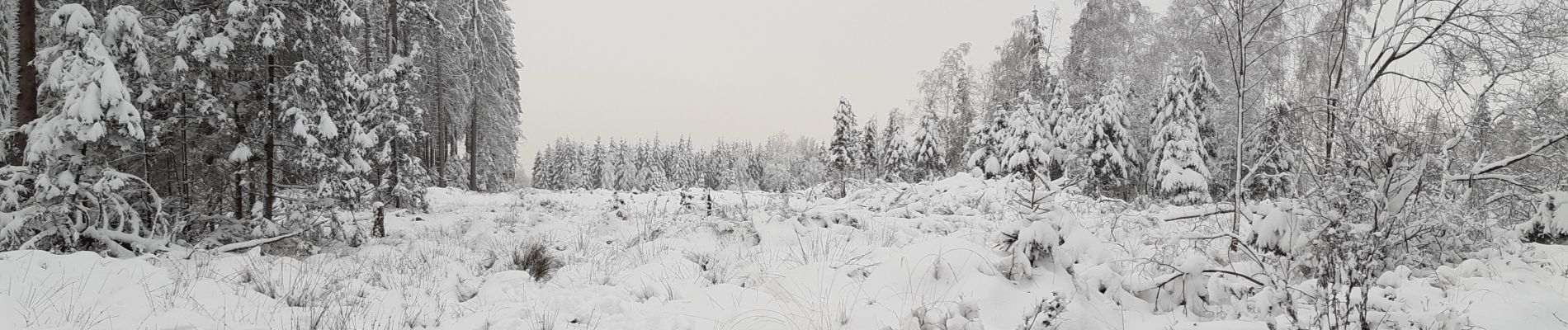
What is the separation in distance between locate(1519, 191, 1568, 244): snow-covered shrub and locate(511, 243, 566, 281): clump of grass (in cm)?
761

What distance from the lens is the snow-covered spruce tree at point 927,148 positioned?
27047 mm

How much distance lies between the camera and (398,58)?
36.9ft

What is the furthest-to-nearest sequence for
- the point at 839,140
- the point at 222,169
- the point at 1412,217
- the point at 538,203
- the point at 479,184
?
the point at 839,140 < the point at 479,184 < the point at 538,203 < the point at 222,169 < the point at 1412,217

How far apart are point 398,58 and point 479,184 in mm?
18109

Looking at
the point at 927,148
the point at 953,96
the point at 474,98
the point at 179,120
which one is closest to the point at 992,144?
the point at 927,148

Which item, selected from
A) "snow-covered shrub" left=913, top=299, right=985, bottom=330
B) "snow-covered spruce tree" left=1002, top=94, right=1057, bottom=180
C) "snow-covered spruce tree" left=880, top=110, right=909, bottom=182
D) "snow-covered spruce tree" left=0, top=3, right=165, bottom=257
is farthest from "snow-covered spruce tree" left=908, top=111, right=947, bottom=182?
"snow-covered spruce tree" left=0, top=3, right=165, bottom=257

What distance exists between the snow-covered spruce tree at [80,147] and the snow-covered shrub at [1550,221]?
40.3ft

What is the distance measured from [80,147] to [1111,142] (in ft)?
70.6

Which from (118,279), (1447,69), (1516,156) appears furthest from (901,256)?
(1447,69)

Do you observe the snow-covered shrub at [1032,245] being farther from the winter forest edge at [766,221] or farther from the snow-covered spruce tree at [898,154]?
the snow-covered spruce tree at [898,154]

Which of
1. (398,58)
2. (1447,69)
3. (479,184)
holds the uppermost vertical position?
(398,58)

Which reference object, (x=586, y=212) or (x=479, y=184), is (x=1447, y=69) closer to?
(x=586, y=212)

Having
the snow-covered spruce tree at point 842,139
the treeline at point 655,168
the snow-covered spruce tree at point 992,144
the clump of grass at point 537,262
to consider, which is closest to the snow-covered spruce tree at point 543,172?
the treeline at point 655,168

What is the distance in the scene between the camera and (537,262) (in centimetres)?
496
